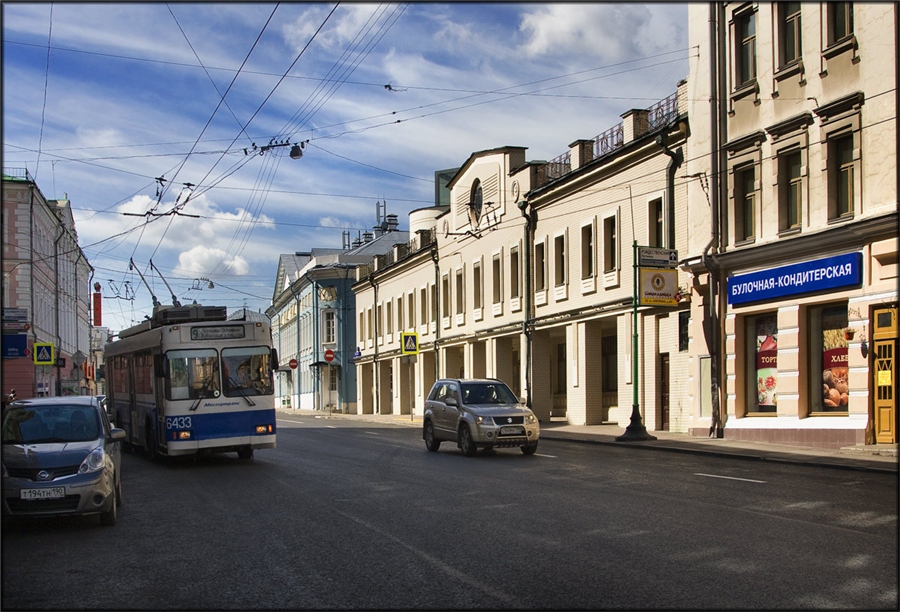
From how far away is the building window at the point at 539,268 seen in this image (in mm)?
38344

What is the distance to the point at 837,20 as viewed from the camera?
22.2m

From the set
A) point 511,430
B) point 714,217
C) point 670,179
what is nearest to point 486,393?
point 511,430

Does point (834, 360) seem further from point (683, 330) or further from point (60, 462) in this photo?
point (60, 462)

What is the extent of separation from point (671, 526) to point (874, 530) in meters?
2.05

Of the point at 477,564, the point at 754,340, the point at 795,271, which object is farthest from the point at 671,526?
the point at 754,340

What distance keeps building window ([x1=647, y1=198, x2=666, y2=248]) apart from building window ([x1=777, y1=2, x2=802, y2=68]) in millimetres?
6849

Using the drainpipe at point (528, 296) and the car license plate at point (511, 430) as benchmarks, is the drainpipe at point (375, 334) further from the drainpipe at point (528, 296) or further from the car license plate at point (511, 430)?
the car license plate at point (511, 430)

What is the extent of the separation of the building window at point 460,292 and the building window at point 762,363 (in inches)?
930

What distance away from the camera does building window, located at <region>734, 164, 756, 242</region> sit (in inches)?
1000

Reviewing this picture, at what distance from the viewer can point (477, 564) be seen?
8.52m

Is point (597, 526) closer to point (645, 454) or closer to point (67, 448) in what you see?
point (67, 448)

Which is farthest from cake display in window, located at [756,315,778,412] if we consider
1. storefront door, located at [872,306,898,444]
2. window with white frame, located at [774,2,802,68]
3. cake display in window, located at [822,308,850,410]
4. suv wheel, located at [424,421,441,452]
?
suv wheel, located at [424,421,441,452]

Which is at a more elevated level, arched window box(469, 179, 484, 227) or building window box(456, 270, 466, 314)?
arched window box(469, 179, 484, 227)

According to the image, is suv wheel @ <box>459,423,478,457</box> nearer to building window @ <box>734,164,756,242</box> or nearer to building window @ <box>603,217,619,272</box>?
building window @ <box>734,164,756,242</box>
